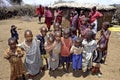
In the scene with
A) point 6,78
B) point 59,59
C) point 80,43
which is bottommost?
point 6,78

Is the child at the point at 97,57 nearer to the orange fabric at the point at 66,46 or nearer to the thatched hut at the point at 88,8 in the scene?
the orange fabric at the point at 66,46

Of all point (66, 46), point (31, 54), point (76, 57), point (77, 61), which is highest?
point (66, 46)

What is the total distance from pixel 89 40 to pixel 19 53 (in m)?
1.73

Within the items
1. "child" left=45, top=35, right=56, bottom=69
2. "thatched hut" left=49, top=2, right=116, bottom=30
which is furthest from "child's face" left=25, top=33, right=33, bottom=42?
"thatched hut" left=49, top=2, right=116, bottom=30

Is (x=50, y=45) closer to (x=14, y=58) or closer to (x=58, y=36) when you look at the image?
(x=58, y=36)

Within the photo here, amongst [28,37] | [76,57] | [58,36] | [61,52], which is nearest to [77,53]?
[76,57]

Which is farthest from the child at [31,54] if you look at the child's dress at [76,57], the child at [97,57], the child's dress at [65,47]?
the child at [97,57]

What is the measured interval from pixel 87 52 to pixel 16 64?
1.75 meters

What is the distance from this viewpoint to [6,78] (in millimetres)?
6414

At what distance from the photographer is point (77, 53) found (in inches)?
239

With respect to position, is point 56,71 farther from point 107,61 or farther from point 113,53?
point 113,53

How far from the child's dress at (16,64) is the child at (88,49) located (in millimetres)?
1499

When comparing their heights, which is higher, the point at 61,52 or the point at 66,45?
the point at 66,45

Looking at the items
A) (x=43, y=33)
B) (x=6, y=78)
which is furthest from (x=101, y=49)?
(x=6, y=78)
